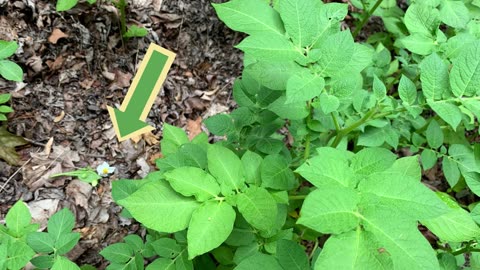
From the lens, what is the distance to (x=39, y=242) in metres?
1.55

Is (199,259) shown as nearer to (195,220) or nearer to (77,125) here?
(195,220)

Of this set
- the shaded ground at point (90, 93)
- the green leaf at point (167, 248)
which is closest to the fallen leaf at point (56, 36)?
the shaded ground at point (90, 93)

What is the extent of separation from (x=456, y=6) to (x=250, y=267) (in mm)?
1745

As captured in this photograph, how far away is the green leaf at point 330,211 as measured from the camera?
3.15 feet

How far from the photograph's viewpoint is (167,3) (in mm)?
2967

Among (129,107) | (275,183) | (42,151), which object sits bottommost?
(42,151)

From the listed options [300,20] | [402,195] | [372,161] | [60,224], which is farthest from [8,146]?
[402,195]

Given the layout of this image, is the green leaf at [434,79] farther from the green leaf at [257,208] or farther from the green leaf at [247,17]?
the green leaf at [257,208]

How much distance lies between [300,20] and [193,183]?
0.57 metres

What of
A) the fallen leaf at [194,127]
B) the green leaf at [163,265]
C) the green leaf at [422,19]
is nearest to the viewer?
the green leaf at [163,265]

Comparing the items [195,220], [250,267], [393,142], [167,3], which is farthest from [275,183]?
[167,3]

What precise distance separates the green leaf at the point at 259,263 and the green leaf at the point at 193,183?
0.24 m

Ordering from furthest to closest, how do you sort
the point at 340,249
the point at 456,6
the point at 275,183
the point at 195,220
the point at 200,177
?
the point at 456,6 → the point at 275,183 → the point at 200,177 → the point at 195,220 → the point at 340,249

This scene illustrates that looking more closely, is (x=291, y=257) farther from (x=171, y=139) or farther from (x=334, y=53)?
(x=171, y=139)
